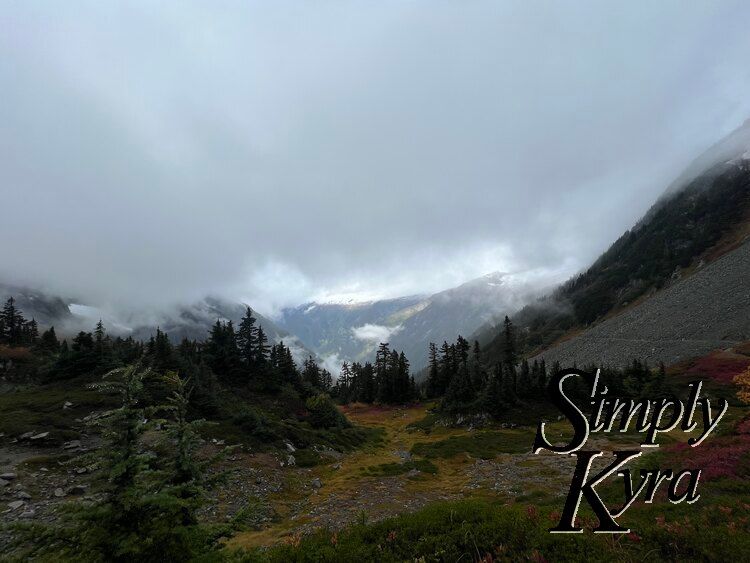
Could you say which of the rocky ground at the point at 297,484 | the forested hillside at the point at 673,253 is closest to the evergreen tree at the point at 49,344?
the rocky ground at the point at 297,484

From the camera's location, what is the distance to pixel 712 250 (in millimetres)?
150875

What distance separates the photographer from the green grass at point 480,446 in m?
39.1

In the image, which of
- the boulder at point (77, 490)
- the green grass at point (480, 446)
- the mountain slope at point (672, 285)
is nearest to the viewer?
the boulder at point (77, 490)

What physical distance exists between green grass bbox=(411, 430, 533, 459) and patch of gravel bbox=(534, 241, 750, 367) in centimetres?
5922

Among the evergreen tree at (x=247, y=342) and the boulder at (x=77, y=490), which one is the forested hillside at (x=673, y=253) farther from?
the boulder at (x=77, y=490)

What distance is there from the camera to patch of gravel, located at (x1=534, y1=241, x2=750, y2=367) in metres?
84.0

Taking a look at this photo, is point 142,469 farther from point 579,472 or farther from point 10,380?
point 10,380

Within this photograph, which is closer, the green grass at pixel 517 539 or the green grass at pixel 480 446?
the green grass at pixel 517 539

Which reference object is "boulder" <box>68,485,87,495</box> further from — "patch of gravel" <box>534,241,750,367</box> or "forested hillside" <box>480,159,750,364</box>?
"forested hillside" <box>480,159,750,364</box>

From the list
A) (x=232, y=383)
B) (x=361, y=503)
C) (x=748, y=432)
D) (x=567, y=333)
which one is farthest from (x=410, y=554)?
(x=567, y=333)

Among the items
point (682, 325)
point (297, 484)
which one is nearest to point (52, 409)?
point (297, 484)

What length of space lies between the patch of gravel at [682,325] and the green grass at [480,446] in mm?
59221

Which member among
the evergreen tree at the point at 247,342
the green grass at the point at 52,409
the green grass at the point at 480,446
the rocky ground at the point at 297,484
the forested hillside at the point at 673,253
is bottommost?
the green grass at the point at 480,446

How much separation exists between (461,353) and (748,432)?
7999cm
